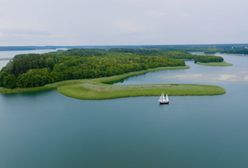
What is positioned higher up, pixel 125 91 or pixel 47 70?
pixel 47 70

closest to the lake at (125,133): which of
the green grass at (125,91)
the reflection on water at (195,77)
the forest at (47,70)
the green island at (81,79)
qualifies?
the green grass at (125,91)

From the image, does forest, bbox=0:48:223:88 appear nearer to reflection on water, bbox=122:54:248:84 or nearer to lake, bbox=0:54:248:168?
reflection on water, bbox=122:54:248:84

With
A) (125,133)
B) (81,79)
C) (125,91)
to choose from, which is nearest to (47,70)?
(81,79)

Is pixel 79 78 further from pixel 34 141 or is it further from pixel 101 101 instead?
pixel 34 141

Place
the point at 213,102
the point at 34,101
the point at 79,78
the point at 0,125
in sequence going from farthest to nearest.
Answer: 1. the point at 79,78
2. the point at 34,101
3. the point at 213,102
4. the point at 0,125

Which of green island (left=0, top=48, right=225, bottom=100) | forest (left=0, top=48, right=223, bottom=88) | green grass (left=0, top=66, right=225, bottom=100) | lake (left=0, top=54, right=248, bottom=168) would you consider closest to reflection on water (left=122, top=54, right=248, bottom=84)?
green island (left=0, top=48, right=225, bottom=100)

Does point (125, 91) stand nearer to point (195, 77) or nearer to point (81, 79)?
point (81, 79)

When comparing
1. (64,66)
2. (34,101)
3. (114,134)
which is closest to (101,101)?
(34,101)

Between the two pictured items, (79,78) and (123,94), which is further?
(79,78)
